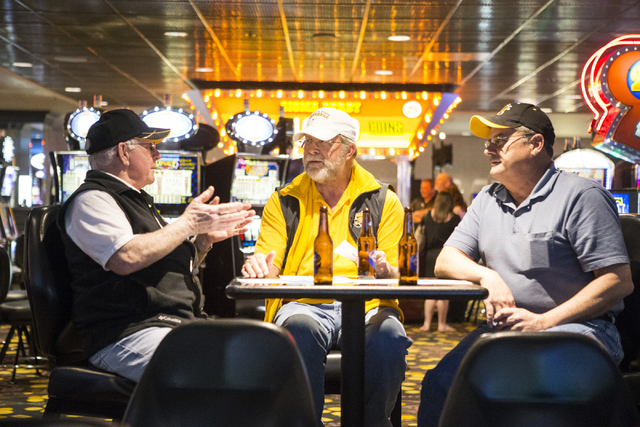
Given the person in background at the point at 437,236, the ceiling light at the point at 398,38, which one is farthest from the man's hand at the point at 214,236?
the ceiling light at the point at 398,38

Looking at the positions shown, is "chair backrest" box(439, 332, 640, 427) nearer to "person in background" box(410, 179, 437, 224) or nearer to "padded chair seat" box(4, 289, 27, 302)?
"padded chair seat" box(4, 289, 27, 302)

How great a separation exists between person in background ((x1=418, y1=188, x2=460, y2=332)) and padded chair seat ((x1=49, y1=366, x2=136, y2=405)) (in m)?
4.90

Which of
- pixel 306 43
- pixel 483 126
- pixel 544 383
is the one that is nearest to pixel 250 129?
pixel 306 43

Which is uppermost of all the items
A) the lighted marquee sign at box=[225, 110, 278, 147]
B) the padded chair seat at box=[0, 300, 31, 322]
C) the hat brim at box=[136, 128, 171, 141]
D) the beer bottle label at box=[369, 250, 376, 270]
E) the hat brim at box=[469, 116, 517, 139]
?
the lighted marquee sign at box=[225, 110, 278, 147]

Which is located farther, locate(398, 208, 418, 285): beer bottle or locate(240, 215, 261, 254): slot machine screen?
locate(240, 215, 261, 254): slot machine screen

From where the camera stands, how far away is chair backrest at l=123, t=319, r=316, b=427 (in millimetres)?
1305

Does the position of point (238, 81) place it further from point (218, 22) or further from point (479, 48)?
point (479, 48)

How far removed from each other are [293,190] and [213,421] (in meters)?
1.50

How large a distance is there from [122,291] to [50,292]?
33 centimetres

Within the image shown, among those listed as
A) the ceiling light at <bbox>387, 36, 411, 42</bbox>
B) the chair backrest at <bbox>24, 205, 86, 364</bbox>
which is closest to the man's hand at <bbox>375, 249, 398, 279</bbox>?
the chair backrest at <bbox>24, 205, 86, 364</bbox>

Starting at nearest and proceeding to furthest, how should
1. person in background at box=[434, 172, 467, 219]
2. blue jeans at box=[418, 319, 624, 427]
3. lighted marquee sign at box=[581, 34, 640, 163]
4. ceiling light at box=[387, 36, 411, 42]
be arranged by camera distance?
blue jeans at box=[418, 319, 624, 427], lighted marquee sign at box=[581, 34, 640, 163], ceiling light at box=[387, 36, 411, 42], person in background at box=[434, 172, 467, 219]

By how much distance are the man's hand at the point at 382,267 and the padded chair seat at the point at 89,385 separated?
87 centimetres

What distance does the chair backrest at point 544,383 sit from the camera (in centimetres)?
124

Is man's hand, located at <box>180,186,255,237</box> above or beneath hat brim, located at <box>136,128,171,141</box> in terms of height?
beneath
